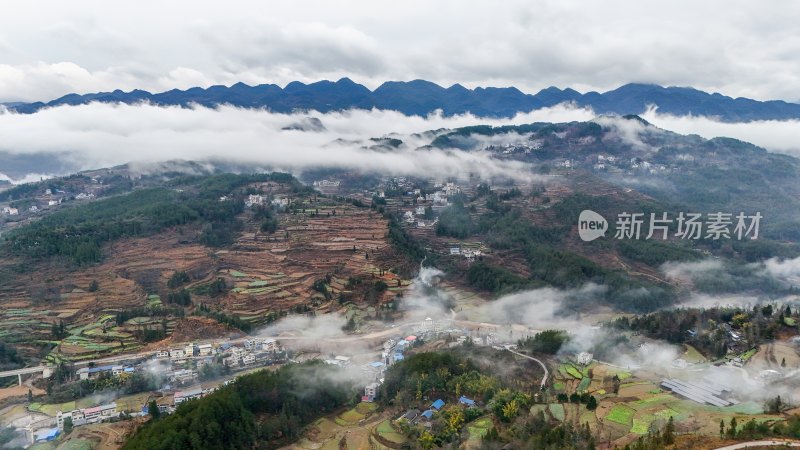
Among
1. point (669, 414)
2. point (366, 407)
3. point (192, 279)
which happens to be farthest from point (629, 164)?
point (366, 407)

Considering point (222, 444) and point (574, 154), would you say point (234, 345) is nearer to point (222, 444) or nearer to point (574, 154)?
point (222, 444)

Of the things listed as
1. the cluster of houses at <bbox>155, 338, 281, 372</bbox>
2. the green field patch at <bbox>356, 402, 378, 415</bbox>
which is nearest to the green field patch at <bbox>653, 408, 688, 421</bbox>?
the green field patch at <bbox>356, 402, 378, 415</bbox>

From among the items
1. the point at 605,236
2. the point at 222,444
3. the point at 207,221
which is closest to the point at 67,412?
the point at 222,444

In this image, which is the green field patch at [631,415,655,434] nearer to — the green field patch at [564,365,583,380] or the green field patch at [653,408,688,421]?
the green field patch at [653,408,688,421]

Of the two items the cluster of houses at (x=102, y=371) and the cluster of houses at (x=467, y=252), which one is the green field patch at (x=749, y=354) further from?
the cluster of houses at (x=102, y=371)

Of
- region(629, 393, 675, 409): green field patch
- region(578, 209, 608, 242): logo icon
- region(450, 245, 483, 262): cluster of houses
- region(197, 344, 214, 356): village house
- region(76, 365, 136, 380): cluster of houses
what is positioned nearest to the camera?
region(629, 393, 675, 409): green field patch

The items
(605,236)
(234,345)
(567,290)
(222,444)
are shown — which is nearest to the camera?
(222,444)

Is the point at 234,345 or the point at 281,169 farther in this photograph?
the point at 281,169
